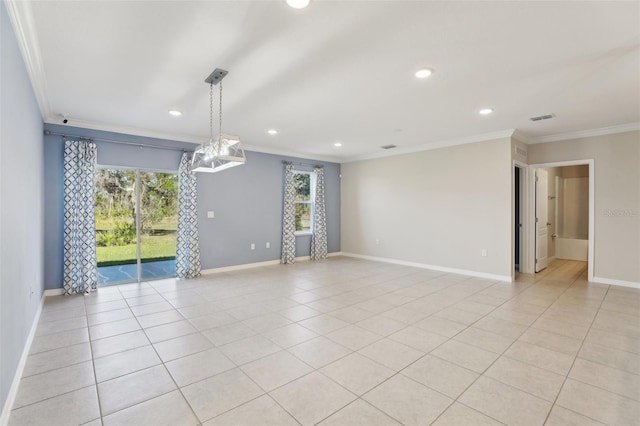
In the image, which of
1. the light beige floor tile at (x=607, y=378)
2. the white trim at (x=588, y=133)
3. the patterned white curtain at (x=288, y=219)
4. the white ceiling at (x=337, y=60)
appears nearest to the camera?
the white ceiling at (x=337, y=60)

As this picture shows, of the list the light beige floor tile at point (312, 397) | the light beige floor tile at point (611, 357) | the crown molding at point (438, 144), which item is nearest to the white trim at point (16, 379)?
the light beige floor tile at point (312, 397)

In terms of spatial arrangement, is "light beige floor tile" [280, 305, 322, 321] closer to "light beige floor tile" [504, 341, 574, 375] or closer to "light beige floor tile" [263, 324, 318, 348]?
"light beige floor tile" [263, 324, 318, 348]

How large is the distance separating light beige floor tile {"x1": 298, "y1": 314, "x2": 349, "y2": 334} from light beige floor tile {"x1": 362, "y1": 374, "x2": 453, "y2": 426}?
109 centimetres

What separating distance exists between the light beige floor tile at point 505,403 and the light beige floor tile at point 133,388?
7.14 feet

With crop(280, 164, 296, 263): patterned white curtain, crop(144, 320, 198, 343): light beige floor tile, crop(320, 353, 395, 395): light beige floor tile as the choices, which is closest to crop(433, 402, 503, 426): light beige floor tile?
crop(320, 353, 395, 395): light beige floor tile

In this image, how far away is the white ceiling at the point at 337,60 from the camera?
6.98ft

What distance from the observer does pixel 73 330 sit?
3.30 metres

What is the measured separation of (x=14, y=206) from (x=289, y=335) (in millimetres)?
2554

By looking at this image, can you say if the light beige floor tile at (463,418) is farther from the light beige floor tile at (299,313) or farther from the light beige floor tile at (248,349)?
the light beige floor tile at (299,313)

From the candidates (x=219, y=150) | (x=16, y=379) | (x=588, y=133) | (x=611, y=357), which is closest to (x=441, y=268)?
(x=588, y=133)

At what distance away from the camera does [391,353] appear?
279 cm

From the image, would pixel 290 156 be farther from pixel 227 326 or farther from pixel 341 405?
pixel 341 405

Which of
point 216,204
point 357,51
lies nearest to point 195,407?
point 357,51

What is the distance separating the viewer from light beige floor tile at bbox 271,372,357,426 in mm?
1972
